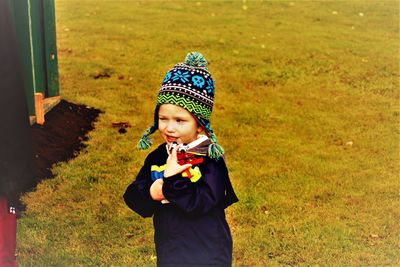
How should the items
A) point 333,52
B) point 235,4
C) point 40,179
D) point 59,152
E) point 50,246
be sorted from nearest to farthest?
1. point 50,246
2. point 40,179
3. point 59,152
4. point 333,52
5. point 235,4

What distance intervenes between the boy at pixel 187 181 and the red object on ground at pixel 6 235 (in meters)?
0.96

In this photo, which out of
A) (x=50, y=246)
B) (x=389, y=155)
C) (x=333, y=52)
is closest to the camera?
(x=50, y=246)

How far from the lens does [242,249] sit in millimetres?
5617

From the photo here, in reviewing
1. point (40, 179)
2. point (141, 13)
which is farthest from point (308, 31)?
point (40, 179)

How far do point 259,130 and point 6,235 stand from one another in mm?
5812

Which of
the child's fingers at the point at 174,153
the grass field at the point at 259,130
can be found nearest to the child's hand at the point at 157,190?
the child's fingers at the point at 174,153

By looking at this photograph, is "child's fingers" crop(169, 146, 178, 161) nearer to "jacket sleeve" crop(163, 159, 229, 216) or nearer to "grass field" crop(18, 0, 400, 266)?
"jacket sleeve" crop(163, 159, 229, 216)

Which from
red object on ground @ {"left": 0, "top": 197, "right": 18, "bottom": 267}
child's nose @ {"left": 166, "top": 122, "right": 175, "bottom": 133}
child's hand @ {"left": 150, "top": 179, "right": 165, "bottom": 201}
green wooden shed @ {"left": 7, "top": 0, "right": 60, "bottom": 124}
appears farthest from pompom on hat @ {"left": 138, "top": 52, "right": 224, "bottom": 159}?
green wooden shed @ {"left": 7, "top": 0, "right": 60, "bottom": 124}

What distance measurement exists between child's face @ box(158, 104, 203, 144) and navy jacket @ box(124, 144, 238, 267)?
173mm

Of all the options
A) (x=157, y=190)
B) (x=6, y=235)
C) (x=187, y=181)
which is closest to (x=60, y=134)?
(x=6, y=235)

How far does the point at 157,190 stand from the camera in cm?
321

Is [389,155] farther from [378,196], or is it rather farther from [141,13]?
[141,13]

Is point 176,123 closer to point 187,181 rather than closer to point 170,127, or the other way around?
point 170,127

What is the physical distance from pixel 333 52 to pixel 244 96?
4.39m
